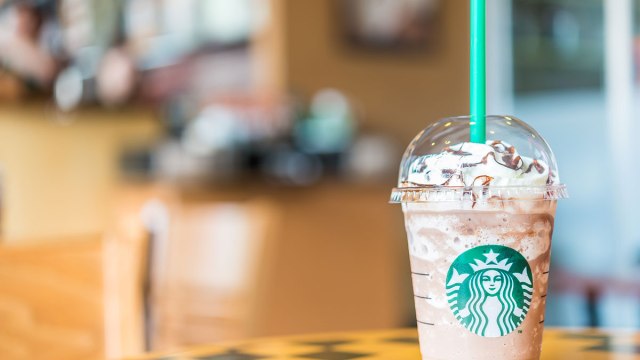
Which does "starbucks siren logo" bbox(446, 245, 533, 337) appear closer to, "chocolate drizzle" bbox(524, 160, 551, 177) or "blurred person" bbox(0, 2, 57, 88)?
"chocolate drizzle" bbox(524, 160, 551, 177)

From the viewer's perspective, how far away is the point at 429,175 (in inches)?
44.9

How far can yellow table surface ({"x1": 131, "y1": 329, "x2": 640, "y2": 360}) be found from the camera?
1249 millimetres

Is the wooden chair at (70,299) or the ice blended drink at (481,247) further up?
the ice blended drink at (481,247)

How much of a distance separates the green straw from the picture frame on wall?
4.41m

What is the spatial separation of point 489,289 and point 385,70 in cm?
476

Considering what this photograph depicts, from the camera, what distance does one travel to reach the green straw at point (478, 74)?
1147 mm

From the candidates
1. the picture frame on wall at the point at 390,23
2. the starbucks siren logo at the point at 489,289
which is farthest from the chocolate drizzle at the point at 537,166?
the picture frame on wall at the point at 390,23

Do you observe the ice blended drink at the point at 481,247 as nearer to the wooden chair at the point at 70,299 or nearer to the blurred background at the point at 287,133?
the wooden chair at the point at 70,299

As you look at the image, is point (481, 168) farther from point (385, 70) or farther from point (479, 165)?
point (385, 70)

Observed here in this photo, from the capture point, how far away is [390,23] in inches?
227

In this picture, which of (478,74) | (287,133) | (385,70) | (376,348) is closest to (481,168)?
(478,74)

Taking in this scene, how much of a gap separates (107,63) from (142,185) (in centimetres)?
74

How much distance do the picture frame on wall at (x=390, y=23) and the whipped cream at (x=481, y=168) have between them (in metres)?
4.46

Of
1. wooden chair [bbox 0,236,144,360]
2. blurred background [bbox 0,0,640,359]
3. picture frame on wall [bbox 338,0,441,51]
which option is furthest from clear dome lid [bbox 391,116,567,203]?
picture frame on wall [bbox 338,0,441,51]
